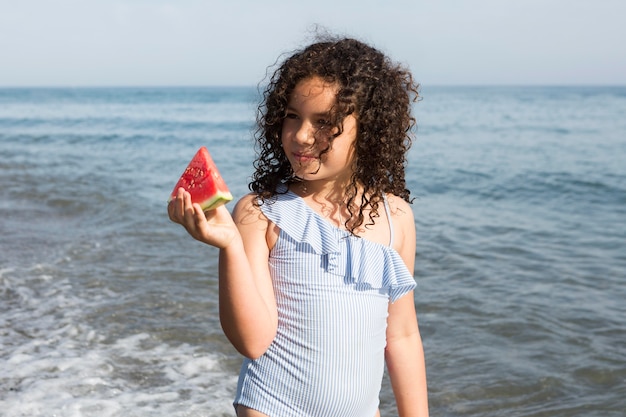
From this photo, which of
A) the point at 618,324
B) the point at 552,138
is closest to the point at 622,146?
the point at 552,138

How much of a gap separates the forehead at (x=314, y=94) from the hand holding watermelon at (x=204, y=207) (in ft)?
1.41

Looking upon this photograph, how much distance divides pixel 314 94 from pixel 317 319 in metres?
0.74

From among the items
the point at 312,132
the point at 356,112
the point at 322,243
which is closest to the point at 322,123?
the point at 312,132

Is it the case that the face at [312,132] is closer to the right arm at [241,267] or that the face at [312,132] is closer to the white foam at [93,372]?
the right arm at [241,267]

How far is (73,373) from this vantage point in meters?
4.89

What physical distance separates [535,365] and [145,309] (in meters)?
3.15

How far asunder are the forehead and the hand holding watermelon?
1.41ft

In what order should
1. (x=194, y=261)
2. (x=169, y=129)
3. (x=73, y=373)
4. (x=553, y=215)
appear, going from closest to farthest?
(x=73, y=373) → (x=194, y=261) → (x=553, y=215) → (x=169, y=129)

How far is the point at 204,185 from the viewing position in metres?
2.16

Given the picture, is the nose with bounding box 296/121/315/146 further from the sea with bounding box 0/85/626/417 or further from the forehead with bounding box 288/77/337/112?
the sea with bounding box 0/85/626/417

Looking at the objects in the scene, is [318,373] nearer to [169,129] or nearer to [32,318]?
[32,318]

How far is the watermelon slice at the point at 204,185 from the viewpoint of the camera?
2102 millimetres

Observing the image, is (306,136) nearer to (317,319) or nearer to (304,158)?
(304,158)

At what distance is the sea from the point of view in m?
4.77
